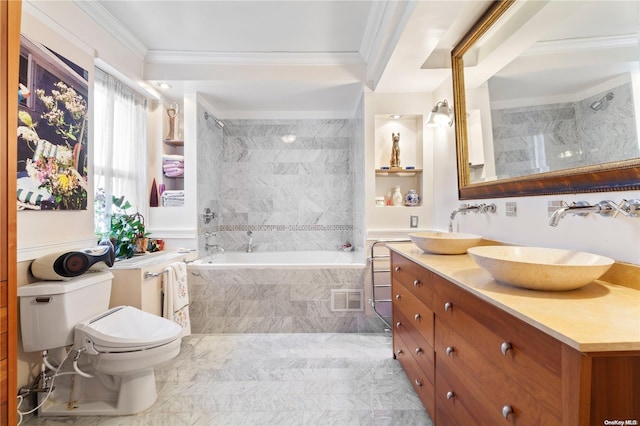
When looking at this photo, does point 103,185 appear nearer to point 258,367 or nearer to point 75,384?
point 75,384

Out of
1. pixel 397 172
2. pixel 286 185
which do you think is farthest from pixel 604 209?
pixel 286 185

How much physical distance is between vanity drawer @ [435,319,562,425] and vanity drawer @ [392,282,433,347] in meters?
0.12

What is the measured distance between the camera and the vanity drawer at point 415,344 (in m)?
1.47

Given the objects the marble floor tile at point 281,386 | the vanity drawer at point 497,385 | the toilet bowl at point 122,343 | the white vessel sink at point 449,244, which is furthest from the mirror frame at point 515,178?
the toilet bowl at point 122,343


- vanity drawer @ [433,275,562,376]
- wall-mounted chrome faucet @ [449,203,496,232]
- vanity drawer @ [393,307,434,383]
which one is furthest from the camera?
wall-mounted chrome faucet @ [449,203,496,232]

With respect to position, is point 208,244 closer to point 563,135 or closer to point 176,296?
point 176,296

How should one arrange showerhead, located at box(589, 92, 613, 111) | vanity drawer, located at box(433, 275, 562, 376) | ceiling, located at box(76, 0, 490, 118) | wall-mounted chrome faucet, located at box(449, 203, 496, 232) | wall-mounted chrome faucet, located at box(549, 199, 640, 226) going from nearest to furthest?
vanity drawer, located at box(433, 275, 562, 376) < wall-mounted chrome faucet, located at box(549, 199, 640, 226) < showerhead, located at box(589, 92, 613, 111) < wall-mounted chrome faucet, located at box(449, 203, 496, 232) < ceiling, located at box(76, 0, 490, 118)

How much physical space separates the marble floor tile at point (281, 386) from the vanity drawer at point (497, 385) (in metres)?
0.67

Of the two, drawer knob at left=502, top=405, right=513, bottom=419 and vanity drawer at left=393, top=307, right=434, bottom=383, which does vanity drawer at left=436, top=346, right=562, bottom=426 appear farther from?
vanity drawer at left=393, top=307, right=434, bottom=383

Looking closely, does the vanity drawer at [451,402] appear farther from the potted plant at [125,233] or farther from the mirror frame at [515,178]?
the potted plant at [125,233]

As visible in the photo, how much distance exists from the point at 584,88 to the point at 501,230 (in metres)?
0.83

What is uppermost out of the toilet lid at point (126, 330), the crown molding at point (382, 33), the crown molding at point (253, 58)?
the crown molding at point (253, 58)

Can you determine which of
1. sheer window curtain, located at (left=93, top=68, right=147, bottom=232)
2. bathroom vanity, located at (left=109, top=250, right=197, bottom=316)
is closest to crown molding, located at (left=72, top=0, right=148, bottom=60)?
sheer window curtain, located at (left=93, top=68, right=147, bottom=232)

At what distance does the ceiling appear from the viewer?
1965mm
